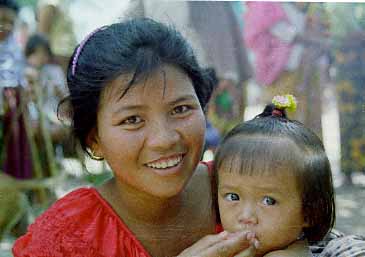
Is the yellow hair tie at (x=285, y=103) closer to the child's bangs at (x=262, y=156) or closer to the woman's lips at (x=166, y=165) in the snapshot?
the child's bangs at (x=262, y=156)

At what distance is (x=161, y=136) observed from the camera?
4.19 ft

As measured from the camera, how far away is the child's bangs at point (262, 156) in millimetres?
1246

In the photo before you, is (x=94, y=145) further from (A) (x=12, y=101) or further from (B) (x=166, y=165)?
(A) (x=12, y=101)

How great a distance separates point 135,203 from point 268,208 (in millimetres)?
344

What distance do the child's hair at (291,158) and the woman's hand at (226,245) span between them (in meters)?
0.11

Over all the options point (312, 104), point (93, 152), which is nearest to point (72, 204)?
point (93, 152)

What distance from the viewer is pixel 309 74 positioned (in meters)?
2.10

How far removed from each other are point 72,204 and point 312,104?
766 mm

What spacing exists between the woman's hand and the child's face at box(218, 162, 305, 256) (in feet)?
0.06

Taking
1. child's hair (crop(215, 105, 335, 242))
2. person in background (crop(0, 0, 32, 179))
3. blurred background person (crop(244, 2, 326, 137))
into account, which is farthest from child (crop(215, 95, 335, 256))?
person in background (crop(0, 0, 32, 179))

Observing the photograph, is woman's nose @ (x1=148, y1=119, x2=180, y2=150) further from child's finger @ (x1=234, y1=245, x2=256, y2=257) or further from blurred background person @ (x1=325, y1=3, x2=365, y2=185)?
blurred background person @ (x1=325, y1=3, x2=365, y2=185)

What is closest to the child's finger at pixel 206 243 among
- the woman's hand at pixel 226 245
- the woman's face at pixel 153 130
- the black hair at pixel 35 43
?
the woman's hand at pixel 226 245

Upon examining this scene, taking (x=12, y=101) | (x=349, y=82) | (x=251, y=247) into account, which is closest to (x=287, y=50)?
(x=349, y=82)

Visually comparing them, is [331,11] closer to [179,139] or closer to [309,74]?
[309,74]
